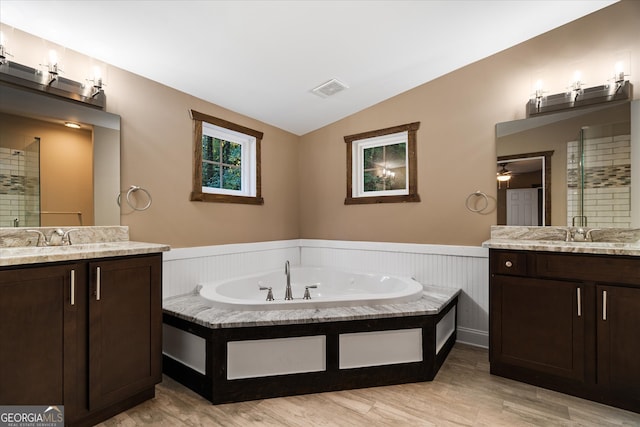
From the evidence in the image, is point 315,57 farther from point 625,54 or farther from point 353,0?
point 625,54

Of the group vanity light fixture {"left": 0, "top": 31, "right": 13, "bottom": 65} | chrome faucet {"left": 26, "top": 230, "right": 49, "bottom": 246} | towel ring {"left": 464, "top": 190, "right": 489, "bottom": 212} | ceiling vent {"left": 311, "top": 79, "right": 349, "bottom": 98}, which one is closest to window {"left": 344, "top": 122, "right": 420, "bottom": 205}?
towel ring {"left": 464, "top": 190, "right": 489, "bottom": 212}

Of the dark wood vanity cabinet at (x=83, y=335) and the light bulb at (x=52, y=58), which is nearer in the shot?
the dark wood vanity cabinet at (x=83, y=335)

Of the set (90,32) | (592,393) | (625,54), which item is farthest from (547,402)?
(90,32)

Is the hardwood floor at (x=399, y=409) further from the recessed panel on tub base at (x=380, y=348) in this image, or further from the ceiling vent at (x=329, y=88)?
the ceiling vent at (x=329, y=88)

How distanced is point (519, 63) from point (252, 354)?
3.10m

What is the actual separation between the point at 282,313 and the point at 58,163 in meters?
1.74

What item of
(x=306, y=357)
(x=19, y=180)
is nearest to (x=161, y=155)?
(x=19, y=180)

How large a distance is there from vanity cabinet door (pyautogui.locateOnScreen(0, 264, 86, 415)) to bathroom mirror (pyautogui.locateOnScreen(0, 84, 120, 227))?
0.68 m

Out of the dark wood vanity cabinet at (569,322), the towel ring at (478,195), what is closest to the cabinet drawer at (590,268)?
the dark wood vanity cabinet at (569,322)

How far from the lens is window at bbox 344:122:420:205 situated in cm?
321

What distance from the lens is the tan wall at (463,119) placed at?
2.41m

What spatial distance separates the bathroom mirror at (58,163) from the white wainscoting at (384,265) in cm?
69

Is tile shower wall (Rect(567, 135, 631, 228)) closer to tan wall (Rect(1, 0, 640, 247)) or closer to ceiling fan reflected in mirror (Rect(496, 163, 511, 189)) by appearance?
ceiling fan reflected in mirror (Rect(496, 163, 511, 189))

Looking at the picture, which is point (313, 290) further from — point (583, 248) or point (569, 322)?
point (583, 248)
